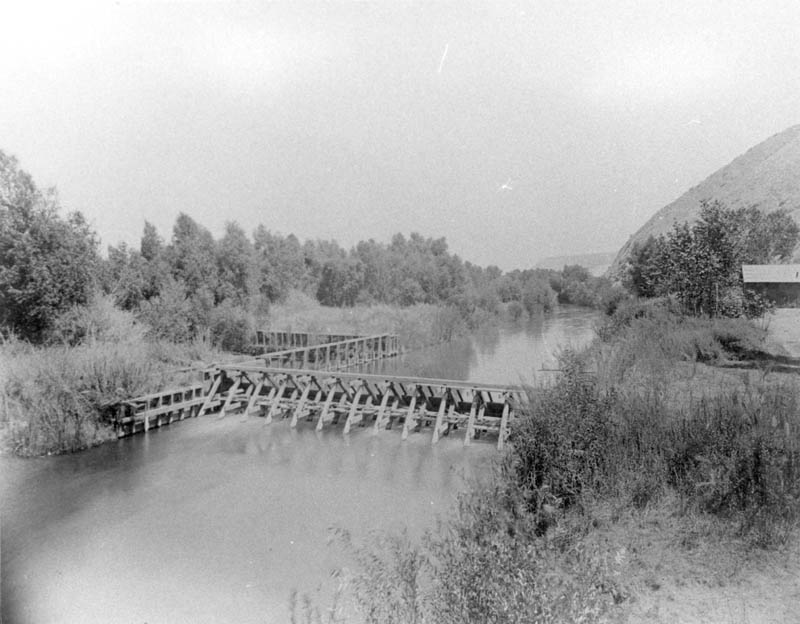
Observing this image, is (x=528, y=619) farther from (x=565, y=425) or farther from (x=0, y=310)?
(x=0, y=310)

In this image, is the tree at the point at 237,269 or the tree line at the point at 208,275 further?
the tree at the point at 237,269

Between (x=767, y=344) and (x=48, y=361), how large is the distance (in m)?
19.3

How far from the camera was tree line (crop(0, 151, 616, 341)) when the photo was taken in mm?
15648

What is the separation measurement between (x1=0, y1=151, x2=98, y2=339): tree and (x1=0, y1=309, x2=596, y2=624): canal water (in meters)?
6.13

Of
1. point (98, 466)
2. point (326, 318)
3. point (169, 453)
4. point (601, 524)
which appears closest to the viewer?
point (601, 524)

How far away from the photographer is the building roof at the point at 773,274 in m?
14.4

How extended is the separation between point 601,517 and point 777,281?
12.4 m

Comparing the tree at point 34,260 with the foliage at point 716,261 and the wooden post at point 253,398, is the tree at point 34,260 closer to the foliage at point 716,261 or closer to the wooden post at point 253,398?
the wooden post at point 253,398

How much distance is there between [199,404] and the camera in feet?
48.2

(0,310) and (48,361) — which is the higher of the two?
(0,310)

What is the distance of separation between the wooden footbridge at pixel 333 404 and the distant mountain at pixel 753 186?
119 feet

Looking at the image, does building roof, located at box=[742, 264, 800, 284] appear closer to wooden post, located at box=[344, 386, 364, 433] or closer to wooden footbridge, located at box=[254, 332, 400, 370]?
wooden post, located at box=[344, 386, 364, 433]

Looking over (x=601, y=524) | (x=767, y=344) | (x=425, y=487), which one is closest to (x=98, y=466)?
(x=425, y=487)

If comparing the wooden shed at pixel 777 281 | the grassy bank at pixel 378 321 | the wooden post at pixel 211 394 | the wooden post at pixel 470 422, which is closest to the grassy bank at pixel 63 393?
the wooden post at pixel 211 394
